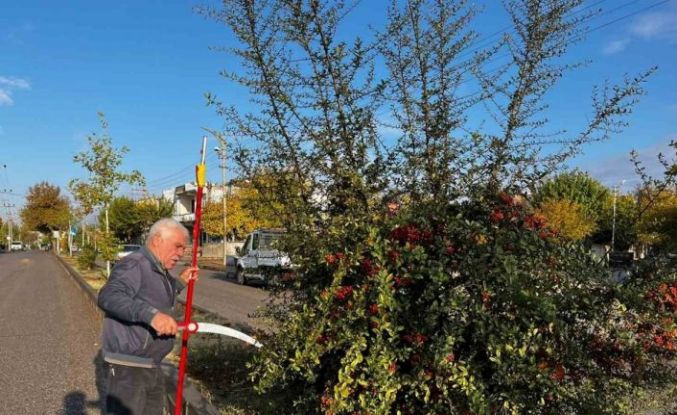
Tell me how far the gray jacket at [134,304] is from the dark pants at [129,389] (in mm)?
70

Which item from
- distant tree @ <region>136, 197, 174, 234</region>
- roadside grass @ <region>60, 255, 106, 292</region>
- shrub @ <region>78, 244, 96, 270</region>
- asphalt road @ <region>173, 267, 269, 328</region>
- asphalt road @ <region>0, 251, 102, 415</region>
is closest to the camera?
asphalt road @ <region>0, 251, 102, 415</region>

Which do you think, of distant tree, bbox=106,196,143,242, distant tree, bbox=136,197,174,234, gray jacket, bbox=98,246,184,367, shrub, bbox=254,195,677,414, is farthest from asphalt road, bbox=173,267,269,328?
distant tree, bbox=106,196,143,242

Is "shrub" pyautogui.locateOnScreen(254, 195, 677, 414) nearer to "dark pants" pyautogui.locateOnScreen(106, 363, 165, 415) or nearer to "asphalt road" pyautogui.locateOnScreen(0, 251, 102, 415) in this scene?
"dark pants" pyautogui.locateOnScreen(106, 363, 165, 415)

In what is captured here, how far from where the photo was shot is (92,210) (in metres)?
22.3

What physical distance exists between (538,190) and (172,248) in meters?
2.61

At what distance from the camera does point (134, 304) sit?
11.4 feet

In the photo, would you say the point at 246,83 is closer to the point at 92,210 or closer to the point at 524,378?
the point at 524,378

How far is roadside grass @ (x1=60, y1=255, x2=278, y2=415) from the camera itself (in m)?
4.86

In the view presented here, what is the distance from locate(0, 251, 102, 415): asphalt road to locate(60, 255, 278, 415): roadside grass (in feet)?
3.48

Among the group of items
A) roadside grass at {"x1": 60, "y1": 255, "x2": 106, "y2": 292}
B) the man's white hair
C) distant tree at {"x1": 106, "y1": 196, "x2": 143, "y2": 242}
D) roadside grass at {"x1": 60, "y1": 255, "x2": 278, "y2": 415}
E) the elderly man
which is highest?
distant tree at {"x1": 106, "y1": 196, "x2": 143, "y2": 242}


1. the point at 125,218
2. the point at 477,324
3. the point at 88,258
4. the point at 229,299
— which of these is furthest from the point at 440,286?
the point at 125,218

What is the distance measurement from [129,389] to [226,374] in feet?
8.38

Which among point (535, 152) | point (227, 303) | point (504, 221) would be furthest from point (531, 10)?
point (227, 303)

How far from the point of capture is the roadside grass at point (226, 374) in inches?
191
